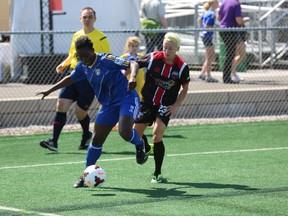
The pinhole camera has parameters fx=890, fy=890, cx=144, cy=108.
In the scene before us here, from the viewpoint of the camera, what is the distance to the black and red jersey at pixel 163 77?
33.2 ft

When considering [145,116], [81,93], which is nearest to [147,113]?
[145,116]

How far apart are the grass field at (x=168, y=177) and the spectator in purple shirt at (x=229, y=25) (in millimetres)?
2954

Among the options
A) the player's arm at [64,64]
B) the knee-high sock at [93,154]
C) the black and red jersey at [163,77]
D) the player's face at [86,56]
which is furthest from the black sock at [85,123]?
the player's face at [86,56]

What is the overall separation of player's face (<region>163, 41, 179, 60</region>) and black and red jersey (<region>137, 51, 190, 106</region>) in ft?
0.36

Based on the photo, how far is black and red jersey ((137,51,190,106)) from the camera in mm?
10125

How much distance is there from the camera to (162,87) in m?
10.2

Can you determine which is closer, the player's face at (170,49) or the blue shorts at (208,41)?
the player's face at (170,49)

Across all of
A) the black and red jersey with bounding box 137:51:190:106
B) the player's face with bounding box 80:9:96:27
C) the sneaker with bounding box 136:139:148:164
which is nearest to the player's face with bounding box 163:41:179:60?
the black and red jersey with bounding box 137:51:190:106

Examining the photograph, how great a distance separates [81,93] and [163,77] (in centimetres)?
283

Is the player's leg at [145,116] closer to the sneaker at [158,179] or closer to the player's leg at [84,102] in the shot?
the sneaker at [158,179]

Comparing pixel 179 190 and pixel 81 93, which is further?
pixel 81 93

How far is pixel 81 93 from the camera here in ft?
41.9

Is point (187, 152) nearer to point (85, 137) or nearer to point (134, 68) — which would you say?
point (85, 137)

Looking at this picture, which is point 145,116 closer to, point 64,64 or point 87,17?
point 64,64
